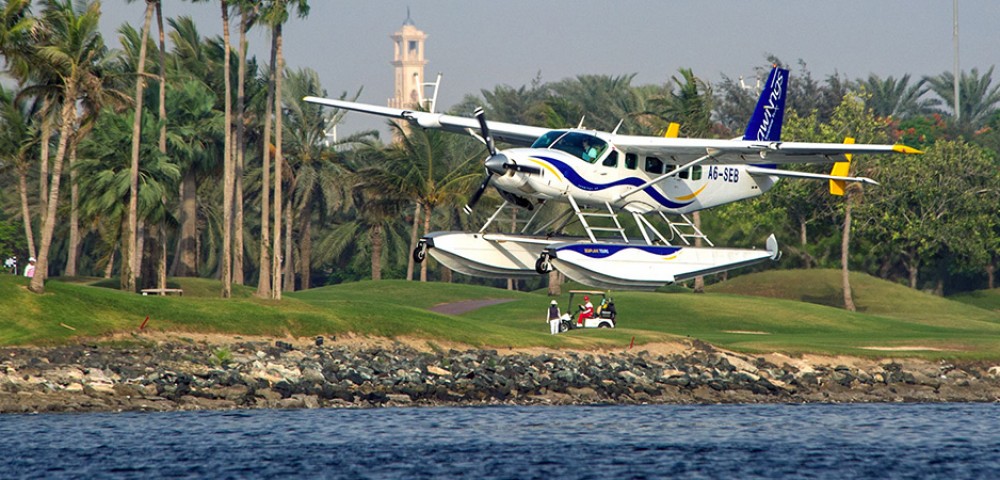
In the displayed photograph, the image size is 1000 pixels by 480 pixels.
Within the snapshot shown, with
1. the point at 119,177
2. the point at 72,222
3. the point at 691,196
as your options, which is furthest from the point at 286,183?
the point at 691,196

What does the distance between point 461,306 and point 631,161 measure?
22.1 metres

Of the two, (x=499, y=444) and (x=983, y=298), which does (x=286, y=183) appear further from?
(x=499, y=444)

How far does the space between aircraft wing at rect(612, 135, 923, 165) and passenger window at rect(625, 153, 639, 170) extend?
214 millimetres

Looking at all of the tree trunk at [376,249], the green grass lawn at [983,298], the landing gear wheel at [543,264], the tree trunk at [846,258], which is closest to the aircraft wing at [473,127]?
the landing gear wheel at [543,264]

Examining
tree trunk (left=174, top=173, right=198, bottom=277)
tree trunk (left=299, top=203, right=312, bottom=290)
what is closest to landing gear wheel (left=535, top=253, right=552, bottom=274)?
tree trunk (left=174, top=173, right=198, bottom=277)

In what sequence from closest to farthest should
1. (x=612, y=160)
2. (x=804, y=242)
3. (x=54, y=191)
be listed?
1. (x=612, y=160)
2. (x=54, y=191)
3. (x=804, y=242)

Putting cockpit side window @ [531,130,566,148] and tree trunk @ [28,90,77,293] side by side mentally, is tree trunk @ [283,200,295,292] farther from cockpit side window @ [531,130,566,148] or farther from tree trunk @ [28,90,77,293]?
cockpit side window @ [531,130,566,148]

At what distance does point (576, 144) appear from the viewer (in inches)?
1292

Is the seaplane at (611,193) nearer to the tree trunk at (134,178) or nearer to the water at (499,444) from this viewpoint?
the water at (499,444)

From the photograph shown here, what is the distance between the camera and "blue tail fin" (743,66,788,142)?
3753 cm

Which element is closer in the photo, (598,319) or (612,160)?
(612,160)

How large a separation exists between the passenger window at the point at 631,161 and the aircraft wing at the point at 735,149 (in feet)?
0.70

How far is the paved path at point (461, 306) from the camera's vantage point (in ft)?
174

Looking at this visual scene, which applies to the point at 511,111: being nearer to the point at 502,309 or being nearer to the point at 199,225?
the point at 199,225
